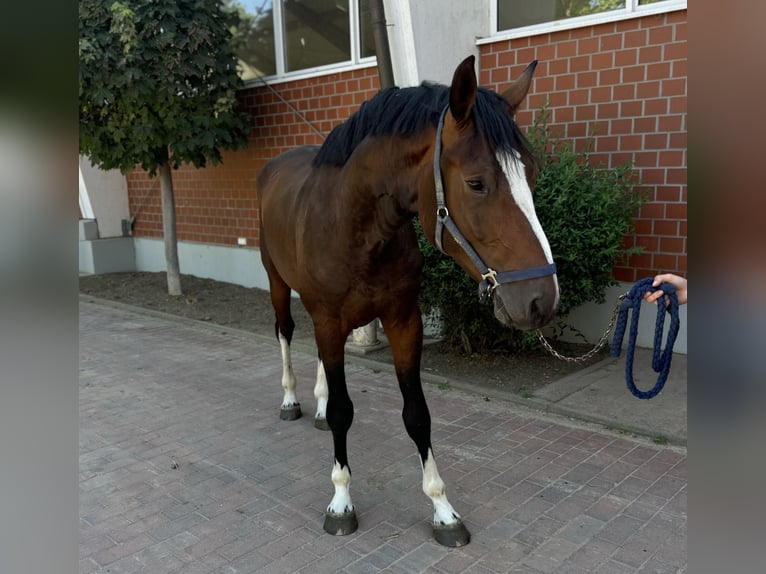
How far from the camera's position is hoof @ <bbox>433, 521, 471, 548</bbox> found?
2754mm

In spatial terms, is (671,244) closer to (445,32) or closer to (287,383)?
(445,32)

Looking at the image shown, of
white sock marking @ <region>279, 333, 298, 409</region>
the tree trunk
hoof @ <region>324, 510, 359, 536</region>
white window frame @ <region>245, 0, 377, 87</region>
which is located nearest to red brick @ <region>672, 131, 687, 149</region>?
white window frame @ <region>245, 0, 377, 87</region>

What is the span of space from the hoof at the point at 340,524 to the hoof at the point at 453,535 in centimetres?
43

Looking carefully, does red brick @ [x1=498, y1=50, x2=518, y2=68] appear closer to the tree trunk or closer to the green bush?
the green bush

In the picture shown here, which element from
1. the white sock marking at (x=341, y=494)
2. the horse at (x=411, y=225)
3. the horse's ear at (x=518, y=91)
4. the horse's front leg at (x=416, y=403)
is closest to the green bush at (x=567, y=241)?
the horse at (x=411, y=225)

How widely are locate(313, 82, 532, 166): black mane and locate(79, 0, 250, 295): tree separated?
519 cm

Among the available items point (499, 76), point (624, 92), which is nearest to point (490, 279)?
point (624, 92)

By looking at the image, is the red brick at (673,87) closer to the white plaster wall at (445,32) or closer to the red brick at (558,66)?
the red brick at (558,66)

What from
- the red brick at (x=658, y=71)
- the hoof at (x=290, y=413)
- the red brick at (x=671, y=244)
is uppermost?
the red brick at (x=658, y=71)

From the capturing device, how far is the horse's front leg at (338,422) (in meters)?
2.91

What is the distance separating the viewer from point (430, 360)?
5578mm

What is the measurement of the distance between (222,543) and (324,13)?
717cm

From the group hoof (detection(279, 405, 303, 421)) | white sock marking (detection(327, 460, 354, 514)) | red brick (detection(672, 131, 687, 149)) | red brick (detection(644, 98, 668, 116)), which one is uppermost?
red brick (detection(644, 98, 668, 116))

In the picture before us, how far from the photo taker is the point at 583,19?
564cm
